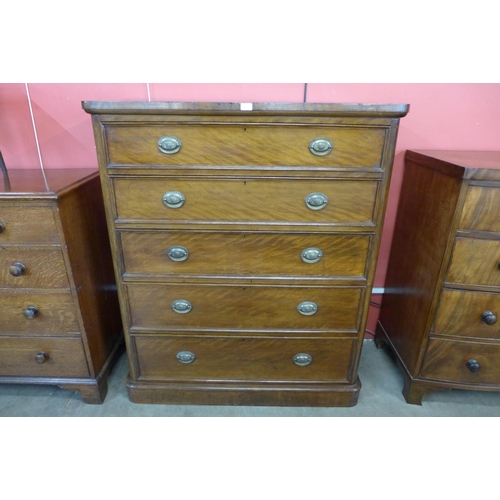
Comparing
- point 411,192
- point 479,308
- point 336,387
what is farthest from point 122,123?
point 479,308

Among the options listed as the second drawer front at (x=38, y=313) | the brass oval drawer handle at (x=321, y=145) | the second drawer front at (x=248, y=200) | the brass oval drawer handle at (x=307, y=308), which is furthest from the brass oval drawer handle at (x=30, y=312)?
the brass oval drawer handle at (x=321, y=145)

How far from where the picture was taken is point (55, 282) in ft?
4.31

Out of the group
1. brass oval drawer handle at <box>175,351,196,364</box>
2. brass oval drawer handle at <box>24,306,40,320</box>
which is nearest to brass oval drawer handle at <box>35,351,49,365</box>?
brass oval drawer handle at <box>24,306,40,320</box>

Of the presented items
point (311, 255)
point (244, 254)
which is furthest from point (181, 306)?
point (311, 255)

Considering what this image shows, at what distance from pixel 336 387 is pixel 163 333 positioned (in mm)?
796

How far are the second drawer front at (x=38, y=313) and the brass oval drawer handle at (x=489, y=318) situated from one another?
5.38 ft

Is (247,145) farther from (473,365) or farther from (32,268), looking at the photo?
(473,365)

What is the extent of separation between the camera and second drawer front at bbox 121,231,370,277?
48.7 inches

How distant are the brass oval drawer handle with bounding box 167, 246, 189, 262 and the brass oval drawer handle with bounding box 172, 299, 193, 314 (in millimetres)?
186

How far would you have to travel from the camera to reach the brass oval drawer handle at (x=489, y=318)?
133 centimetres

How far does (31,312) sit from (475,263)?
5.66 feet

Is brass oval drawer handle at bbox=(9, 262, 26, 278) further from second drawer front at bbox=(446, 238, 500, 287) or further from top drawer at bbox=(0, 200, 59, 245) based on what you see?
second drawer front at bbox=(446, 238, 500, 287)

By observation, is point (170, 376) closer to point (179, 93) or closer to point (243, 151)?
point (243, 151)

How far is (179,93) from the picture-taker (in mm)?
1552
